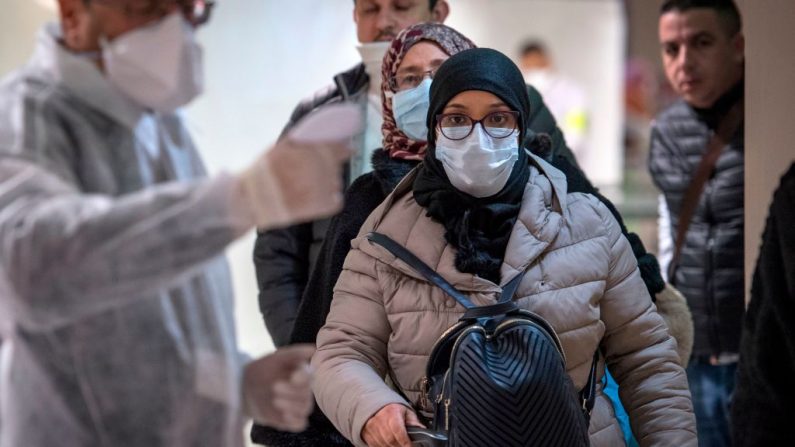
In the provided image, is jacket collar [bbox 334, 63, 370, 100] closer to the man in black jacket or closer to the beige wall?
the beige wall

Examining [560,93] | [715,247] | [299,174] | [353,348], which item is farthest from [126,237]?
[560,93]

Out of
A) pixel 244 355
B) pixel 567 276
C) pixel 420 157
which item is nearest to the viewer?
pixel 244 355

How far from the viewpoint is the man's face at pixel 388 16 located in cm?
369

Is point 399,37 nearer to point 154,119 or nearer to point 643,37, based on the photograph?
point 154,119

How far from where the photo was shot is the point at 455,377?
8.38ft

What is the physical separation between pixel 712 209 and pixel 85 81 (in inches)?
115

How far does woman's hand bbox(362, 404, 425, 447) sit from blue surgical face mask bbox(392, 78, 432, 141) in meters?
0.83

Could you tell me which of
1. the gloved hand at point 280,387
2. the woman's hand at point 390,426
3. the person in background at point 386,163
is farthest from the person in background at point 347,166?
the gloved hand at point 280,387

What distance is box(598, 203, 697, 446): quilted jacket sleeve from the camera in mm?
2842

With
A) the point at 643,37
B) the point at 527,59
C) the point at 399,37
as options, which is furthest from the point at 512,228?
the point at 643,37

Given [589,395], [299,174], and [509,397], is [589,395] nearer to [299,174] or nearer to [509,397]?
[509,397]

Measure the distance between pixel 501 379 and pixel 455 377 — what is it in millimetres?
95

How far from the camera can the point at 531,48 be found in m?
12.1

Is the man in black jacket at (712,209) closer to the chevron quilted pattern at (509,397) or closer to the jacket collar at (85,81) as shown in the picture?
the chevron quilted pattern at (509,397)
